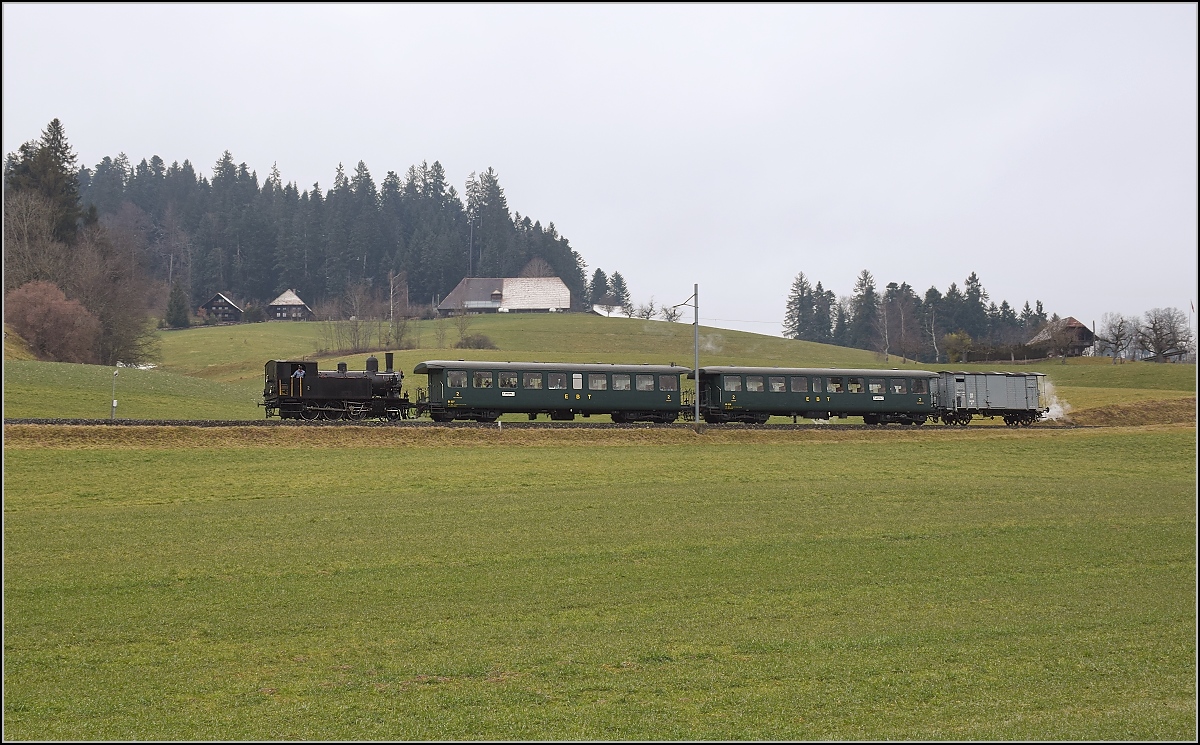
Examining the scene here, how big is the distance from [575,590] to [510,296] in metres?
145

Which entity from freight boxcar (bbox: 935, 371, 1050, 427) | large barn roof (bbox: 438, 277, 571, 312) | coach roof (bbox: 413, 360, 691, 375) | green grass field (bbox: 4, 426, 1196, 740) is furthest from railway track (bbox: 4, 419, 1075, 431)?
large barn roof (bbox: 438, 277, 571, 312)

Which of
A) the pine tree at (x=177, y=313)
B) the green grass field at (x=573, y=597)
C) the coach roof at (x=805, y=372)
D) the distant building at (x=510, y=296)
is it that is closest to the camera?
the green grass field at (x=573, y=597)

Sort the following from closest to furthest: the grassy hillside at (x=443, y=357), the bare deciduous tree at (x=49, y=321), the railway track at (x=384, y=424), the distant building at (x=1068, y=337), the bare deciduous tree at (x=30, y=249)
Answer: the railway track at (x=384, y=424) → the grassy hillside at (x=443, y=357) → the bare deciduous tree at (x=49, y=321) → the bare deciduous tree at (x=30, y=249) → the distant building at (x=1068, y=337)

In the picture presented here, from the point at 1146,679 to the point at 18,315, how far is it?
71.4 meters

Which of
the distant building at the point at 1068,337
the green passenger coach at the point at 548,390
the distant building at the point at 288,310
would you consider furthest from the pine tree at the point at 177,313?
the distant building at the point at 1068,337

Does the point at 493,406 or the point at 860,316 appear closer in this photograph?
the point at 493,406

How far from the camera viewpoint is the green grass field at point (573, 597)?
1333 centimetres

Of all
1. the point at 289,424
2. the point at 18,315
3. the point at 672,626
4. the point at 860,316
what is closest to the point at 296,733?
the point at 672,626

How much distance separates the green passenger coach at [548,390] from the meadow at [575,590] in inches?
162

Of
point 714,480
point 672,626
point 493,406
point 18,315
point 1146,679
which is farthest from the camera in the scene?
point 18,315

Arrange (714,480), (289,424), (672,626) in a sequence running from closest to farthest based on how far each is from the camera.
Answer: (672,626), (714,480), (289,424)

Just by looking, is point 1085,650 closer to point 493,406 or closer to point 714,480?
point 714,480

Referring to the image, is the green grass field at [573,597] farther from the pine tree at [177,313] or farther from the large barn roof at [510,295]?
the large barn roof at [510,295]

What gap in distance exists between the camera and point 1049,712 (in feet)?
43.2
